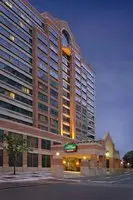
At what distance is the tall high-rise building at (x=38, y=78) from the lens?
10707 cm

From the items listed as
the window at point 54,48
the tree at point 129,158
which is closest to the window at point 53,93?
the window at point 54,48

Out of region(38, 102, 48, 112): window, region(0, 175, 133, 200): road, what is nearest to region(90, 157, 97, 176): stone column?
region(0, 175, 133, 200): road

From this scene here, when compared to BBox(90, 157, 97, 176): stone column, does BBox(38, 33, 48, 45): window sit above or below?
above

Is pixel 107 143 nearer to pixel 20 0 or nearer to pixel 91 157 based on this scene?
pixel 91 157

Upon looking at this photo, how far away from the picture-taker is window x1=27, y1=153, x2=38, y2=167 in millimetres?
108500

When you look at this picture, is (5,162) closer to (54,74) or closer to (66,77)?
(54,74)

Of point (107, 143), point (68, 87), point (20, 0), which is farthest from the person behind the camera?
point (68, 87)

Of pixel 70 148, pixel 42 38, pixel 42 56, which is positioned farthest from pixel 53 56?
pixel 70 148

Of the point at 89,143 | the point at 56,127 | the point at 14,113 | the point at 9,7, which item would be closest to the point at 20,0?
the point at 9,7

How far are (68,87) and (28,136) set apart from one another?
5483cm

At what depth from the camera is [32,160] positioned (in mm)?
111438

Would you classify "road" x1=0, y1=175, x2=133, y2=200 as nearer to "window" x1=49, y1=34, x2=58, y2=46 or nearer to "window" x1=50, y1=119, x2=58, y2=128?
"window" x1=50, y1=119, x2=58, y2=128

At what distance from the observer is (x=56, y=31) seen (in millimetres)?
149000

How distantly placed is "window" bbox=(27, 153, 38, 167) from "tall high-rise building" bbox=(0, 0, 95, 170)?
852mm
